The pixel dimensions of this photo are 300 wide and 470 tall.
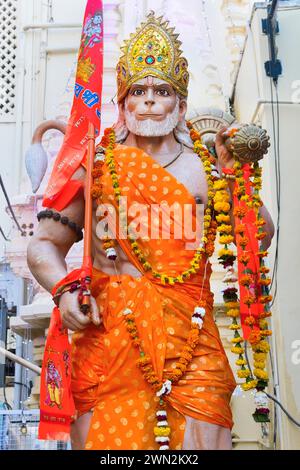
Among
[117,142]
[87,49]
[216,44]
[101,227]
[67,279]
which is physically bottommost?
[67,279]

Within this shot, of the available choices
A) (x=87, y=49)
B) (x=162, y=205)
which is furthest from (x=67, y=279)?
(x=87, y=49)

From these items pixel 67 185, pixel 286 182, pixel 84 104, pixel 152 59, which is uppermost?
pixel 286 182

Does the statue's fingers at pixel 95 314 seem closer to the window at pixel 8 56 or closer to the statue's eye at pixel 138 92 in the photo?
the statue's eye at pixel 138 92

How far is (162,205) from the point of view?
1.89 metres

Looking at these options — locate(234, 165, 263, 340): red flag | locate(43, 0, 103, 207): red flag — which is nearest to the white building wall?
locate(234, 165, 263, 340): red flag

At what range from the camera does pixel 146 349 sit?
175 centimetres

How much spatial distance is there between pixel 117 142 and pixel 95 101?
0.15 meters

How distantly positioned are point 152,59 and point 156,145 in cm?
27

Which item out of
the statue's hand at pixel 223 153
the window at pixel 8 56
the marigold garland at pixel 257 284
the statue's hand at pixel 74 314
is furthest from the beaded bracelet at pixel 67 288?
the window at pixel 8 56

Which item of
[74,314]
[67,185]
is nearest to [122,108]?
[67,185]

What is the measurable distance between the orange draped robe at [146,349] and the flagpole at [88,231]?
2.2 inches

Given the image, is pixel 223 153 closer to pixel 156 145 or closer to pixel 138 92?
pixel 156 145

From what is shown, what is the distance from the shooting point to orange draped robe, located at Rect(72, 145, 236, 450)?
1695 mm

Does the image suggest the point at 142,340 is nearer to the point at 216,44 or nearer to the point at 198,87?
the point at 198,87
